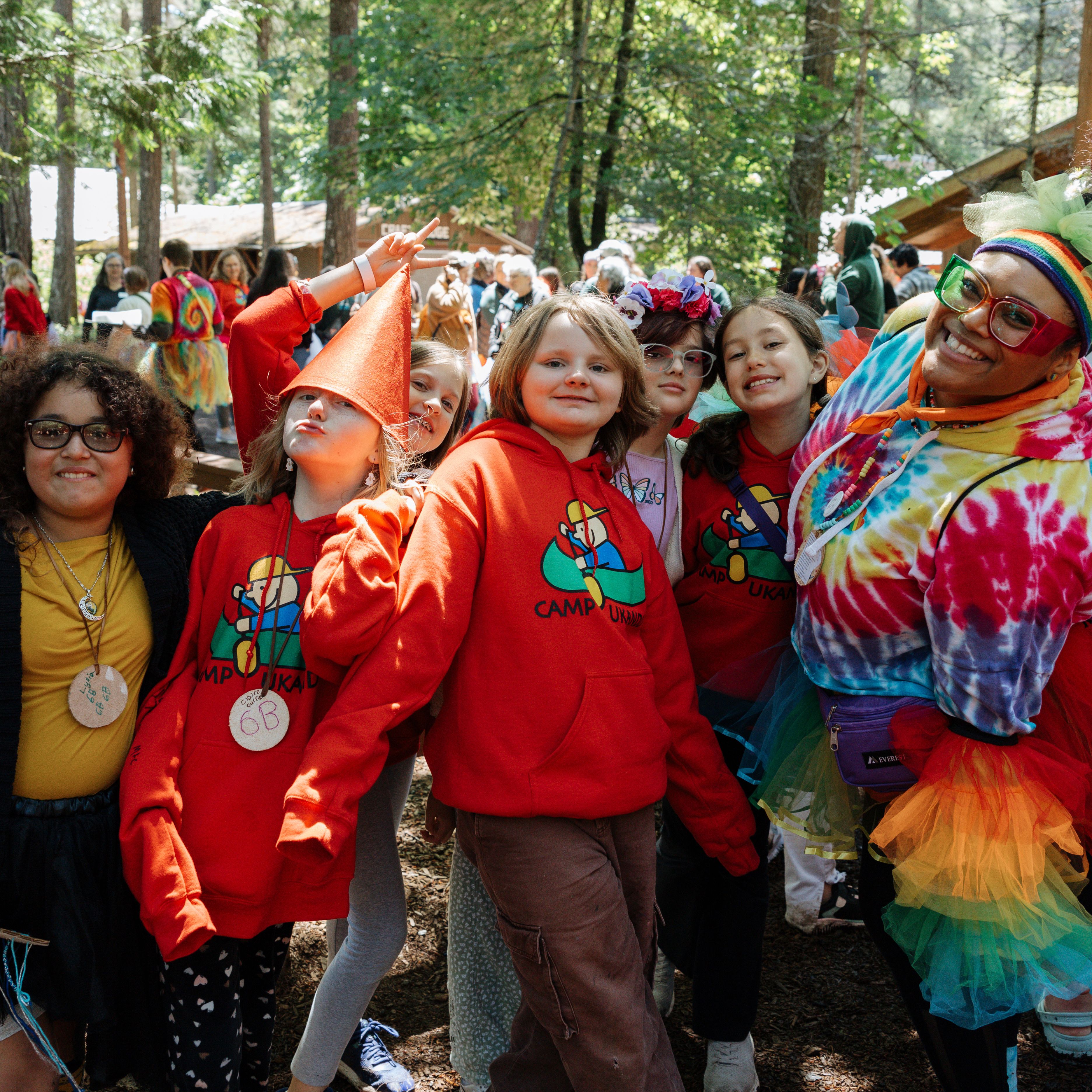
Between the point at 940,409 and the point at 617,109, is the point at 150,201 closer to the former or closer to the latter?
the point at 617,109

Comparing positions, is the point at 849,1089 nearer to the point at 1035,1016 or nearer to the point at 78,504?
the point at 1035,1016

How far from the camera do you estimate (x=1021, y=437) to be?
1.95 meters

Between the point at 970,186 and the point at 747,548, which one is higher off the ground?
the point at 970,186

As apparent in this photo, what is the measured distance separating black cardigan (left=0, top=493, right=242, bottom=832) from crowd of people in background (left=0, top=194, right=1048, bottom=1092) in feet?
0.04

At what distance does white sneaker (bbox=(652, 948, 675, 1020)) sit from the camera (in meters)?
3.01

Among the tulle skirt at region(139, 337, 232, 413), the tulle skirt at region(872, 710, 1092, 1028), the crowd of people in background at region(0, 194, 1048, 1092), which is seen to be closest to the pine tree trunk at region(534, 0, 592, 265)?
the tulle skirt at region(139, 337, 232, 413)

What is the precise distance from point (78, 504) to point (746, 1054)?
226cm

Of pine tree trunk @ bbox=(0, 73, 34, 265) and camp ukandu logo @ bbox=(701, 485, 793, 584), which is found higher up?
pine tree trunk @ bbox=(0, 73, 34, 265)

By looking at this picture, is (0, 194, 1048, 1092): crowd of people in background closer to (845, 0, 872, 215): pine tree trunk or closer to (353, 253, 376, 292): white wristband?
(353, 253, 376, 292): white wristband

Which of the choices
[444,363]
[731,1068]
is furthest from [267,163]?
[731,1068]

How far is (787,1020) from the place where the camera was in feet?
9.87

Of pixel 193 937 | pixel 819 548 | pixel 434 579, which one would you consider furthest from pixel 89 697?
pixel 819 548

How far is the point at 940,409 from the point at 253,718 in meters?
1.66

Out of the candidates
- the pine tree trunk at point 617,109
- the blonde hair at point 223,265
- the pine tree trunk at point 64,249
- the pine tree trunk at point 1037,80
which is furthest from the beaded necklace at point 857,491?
the pine tree trunk at point 64,249
